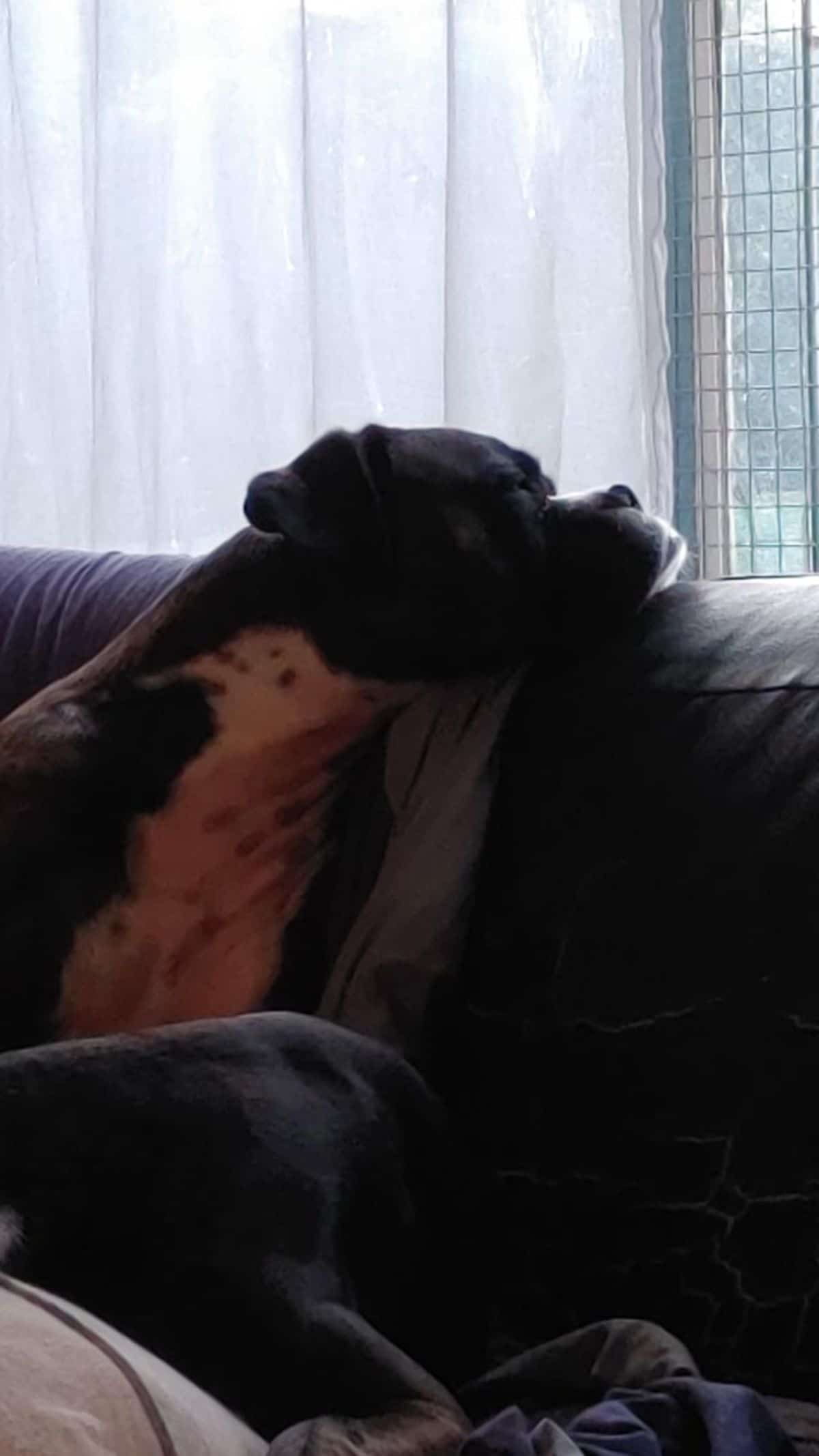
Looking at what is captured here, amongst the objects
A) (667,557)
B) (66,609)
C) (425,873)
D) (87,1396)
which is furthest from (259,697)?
(87,1396)

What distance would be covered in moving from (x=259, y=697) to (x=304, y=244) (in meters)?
0.99

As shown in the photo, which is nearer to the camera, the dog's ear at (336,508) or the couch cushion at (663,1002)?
the couch cushion at (663,1002)

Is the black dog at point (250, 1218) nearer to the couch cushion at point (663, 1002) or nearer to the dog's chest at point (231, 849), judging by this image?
the couch cushion at point (663, 1002)

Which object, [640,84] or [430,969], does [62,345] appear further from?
[430,969]

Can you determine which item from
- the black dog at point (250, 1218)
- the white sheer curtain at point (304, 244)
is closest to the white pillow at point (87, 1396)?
the black dog at point (250, 1218)

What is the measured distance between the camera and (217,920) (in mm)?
1684

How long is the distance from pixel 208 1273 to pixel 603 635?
608mm

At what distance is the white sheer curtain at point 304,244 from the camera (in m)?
2.27

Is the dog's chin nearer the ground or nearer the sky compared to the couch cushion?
nearer the sky

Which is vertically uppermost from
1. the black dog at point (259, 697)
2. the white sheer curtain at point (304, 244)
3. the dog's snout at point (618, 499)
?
the white sheer curtain at point (304, 244)

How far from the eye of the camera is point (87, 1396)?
968mm

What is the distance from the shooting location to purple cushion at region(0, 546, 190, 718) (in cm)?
210

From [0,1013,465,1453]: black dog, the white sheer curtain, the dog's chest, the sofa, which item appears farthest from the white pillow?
the white sheer curtain

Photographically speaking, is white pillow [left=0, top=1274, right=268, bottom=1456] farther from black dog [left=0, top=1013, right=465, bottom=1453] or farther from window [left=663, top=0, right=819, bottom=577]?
window [left=663, top=0, right=819, bottom=577]
